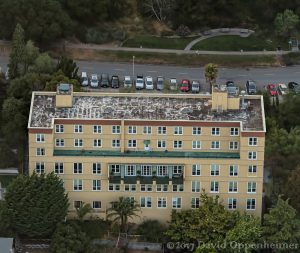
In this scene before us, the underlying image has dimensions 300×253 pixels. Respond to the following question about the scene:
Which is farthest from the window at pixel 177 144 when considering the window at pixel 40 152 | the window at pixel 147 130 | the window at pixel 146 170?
the window at pixel 40 152

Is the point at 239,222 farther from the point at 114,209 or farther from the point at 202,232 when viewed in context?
the point at 114,209

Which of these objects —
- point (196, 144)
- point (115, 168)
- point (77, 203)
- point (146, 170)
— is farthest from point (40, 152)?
point (196, 144)

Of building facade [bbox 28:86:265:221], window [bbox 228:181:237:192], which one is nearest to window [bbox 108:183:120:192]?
building facade [bbox 28:86:265:221]

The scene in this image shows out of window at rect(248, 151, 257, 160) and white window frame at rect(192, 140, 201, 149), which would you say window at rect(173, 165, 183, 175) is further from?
window at rect(248, 151, 257, 160)

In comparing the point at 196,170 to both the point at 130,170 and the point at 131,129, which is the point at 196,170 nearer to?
the point at 130,170

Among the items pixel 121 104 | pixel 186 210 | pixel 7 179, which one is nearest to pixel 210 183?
pixel 186 210

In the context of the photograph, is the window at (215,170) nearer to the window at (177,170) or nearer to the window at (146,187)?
the window at (177,170)
